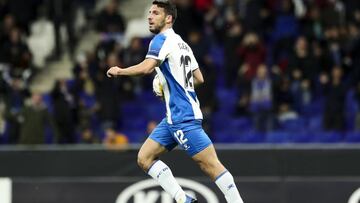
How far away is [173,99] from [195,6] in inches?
370

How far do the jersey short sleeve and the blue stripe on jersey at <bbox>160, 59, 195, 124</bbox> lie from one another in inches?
7.5

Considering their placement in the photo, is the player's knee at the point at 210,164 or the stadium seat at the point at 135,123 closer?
the player's knee at the point at 210,164

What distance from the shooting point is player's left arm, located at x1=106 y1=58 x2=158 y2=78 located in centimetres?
959

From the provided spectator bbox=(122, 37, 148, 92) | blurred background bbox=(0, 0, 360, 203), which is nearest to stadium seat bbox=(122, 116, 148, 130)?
blurred background bbox=(0, 0, 360, 203)

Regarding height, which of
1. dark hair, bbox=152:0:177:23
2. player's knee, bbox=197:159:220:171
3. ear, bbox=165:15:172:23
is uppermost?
dark hair, bbox=152:0:177:23

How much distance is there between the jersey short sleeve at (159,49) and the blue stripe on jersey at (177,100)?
0.19 meters

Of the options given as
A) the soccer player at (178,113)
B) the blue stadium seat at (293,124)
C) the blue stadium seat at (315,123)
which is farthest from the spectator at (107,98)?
the soccer player at (178,113)

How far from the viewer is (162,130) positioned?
1030 centimetres

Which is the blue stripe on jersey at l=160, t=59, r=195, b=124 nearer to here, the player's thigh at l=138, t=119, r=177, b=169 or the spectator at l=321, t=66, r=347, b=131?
the player's thigh at l=138, t=119, r=177, b=169

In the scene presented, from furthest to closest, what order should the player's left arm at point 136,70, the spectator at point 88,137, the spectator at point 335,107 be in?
1. the spectator at point 88,137
2. the spectator at point 335,107
3. the player's left arm at point 136,70

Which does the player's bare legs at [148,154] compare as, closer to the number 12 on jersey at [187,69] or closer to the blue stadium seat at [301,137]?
the number 12 on jersey at [187,69]

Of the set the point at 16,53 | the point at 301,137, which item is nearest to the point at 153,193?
the point at 301,137

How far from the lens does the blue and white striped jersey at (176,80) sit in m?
10.1

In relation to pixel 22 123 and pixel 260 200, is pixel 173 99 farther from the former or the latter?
pixel 22 123
